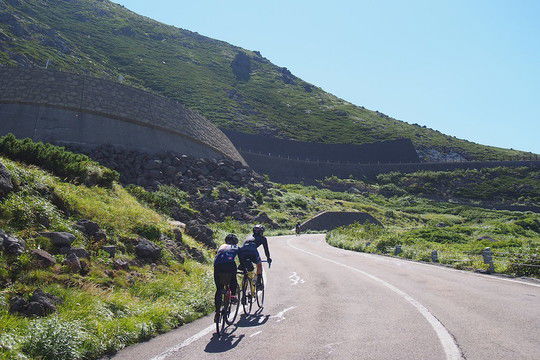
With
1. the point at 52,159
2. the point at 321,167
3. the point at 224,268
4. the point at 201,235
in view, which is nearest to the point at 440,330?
the point at 224,268

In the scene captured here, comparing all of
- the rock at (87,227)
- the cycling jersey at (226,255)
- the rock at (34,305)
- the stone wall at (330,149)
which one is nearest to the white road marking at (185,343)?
the cycling jersey at (226,255)

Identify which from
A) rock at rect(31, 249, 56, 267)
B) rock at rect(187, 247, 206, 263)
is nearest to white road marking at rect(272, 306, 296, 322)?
rock at rect(31, 249, 56, 267)

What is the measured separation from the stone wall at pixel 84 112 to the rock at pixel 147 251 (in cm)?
2839

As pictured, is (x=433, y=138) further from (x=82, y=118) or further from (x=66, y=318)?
(x=66, y=318)

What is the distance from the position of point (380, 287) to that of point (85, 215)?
860 centimetres

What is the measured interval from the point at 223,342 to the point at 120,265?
4171mm

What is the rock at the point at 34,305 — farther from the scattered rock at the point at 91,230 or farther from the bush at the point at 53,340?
the scattered rock at the point at 91,230

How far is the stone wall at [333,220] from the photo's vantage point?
4874 cm

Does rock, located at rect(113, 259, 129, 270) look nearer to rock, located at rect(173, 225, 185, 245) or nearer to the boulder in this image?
the boulder

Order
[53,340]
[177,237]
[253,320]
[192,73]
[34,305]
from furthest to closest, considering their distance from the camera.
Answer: [192,73], [177,237], [253,320], [34,305], [53,340]

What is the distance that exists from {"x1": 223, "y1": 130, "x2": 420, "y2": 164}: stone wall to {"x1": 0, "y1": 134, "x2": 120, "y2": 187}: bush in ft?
276

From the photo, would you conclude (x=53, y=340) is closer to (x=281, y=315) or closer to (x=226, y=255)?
(x=226, y=255)

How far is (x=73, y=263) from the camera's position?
27.3ft

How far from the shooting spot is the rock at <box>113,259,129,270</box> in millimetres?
9615
